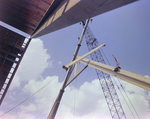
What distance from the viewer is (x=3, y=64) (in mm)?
9844

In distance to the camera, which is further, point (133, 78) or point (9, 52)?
point (9, 52)

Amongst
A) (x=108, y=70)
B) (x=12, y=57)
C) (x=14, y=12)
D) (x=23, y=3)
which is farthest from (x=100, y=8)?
(x=12, y=57)

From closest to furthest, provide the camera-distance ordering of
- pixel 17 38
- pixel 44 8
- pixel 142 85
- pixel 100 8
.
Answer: pixel 100 8 → pixel 142 85 → pixel 44 8 → pixel 17 38

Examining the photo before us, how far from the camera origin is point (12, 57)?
1007cm

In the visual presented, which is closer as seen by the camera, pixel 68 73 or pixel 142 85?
pixel 142 85

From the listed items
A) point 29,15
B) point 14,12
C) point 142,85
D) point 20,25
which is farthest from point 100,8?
point 20,25

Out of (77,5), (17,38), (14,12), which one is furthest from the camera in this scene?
(17,38)

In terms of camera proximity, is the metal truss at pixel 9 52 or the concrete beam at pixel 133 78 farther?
the metal truss at pixel 9 52

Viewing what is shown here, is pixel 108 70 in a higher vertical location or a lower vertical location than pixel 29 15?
lower

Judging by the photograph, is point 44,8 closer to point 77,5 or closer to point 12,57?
point 77,5

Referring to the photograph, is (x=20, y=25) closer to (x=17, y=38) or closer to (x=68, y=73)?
(x=17, y=38)

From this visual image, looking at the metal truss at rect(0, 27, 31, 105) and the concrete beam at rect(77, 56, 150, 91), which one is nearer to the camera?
the concrete beam at rect(77, 56, 150, 91)

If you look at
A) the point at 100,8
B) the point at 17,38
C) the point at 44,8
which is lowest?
the point at 100,8

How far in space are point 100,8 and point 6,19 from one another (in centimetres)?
710
